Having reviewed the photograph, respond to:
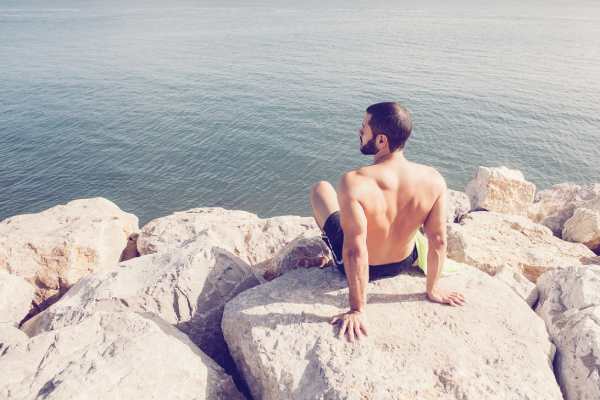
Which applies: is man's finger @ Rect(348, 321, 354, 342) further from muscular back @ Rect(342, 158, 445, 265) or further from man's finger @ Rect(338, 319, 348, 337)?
muscular back @ Rect(342, 158, 445, 265)

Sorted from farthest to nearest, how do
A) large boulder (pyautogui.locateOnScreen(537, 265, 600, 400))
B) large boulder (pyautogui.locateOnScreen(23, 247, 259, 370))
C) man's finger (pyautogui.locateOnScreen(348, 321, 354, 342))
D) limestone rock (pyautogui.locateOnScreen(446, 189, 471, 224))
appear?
limestone rock (pyautogui.locateOnScreen(446, 189, 471, 224)) < large boulder (pyautogui.locateOnScreen(23, 247, 259, 370)) < man's finger (pyautogui.locateOnScreen(348, 321, 354, 342)) < large boulder (pyautogui.locateOnScreen(537, 265, 600, 400))

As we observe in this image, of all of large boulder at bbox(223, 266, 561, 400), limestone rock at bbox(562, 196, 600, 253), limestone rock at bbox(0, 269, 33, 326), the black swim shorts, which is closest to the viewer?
large boulder at bbox(223, 266, 561, 400)

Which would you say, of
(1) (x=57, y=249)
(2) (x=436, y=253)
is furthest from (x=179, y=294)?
(1) (x=57, y=249)

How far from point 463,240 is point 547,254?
2.69 m

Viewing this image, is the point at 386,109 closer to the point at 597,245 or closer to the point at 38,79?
the point at 597,245

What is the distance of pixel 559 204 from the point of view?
15.5 metres

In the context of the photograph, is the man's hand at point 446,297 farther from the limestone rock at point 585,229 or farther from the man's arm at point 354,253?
the limestone rock at point 585,229

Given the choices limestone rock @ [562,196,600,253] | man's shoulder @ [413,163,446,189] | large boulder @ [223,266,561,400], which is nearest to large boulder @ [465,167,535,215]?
limestone rock @ [562,196,600,253]

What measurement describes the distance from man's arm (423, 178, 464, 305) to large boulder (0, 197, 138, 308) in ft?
22.5

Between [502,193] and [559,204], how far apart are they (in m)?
2.38

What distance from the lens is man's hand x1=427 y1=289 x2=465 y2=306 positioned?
5711mm

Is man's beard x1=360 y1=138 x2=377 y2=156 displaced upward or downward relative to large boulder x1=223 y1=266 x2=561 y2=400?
upward

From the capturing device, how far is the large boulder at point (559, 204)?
46.8 ft

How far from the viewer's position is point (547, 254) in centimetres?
980
